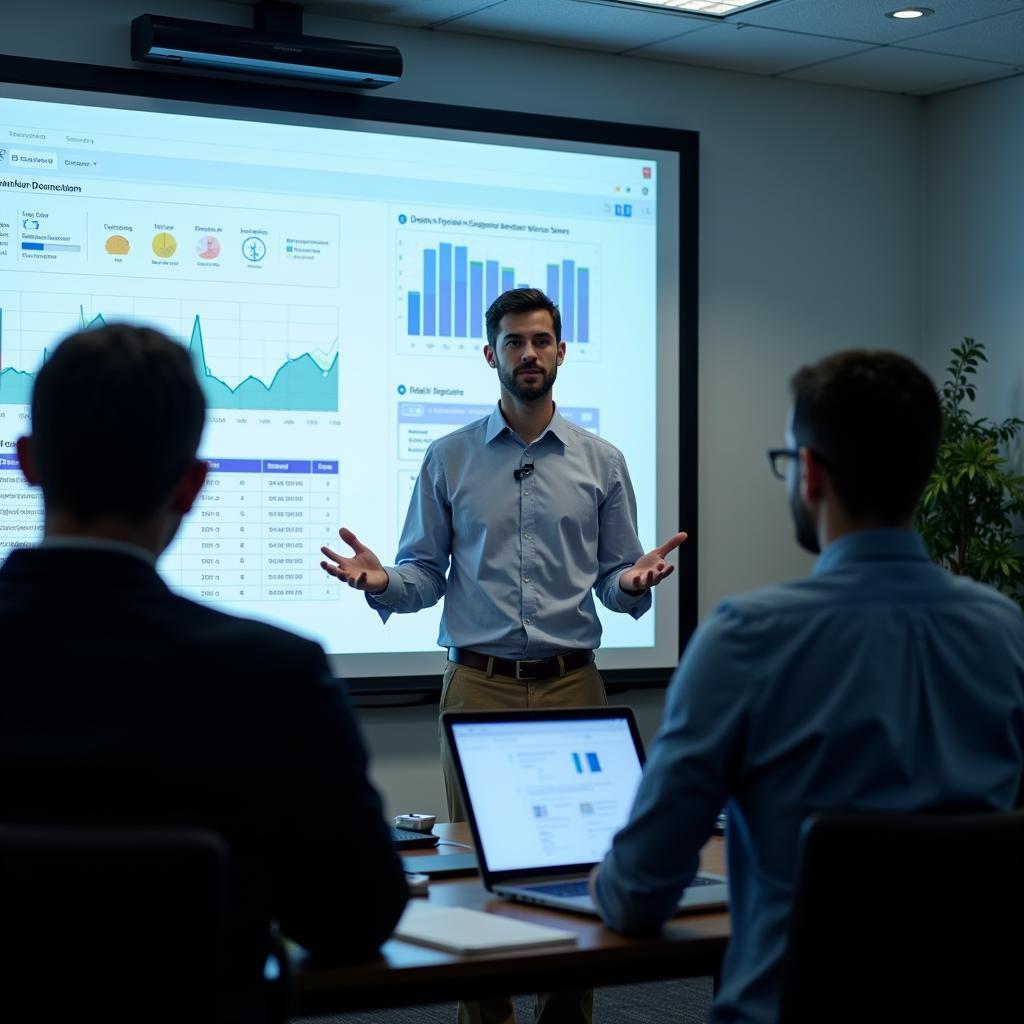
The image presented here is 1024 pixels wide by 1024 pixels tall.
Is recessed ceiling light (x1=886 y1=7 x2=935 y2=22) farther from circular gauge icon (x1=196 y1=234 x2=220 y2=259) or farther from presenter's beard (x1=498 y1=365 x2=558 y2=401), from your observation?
circular gauge icon (x1=196 y1=234 x2=220 y2=259)

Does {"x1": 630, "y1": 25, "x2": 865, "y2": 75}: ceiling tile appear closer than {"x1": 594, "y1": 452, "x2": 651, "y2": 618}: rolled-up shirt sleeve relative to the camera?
No

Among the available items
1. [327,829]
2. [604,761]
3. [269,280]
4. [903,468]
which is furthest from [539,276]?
[327,829]

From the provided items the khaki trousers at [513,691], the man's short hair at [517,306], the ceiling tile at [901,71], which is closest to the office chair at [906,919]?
the khaki trousers at [513,691]

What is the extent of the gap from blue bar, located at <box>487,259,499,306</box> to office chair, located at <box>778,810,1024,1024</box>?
12.4ft

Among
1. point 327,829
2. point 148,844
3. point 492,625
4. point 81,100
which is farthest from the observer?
point 81,100

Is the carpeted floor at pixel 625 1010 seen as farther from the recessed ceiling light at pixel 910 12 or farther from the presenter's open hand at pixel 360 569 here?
the recessed ceiling light at pixel 910 12

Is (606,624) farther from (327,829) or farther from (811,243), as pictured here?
(327,829)

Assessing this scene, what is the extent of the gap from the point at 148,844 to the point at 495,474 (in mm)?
2616

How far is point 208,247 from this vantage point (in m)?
4.71

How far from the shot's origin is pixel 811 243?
5.84 meters

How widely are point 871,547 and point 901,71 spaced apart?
14.4 ft

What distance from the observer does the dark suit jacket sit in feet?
4.43

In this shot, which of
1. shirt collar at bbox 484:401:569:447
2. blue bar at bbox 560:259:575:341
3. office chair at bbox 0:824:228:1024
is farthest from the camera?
blue bar at bbox 560:259:575:341

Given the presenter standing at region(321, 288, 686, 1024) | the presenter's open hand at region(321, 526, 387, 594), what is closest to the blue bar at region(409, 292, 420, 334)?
the presenter standing at region(321, 288, 686, 1024)
